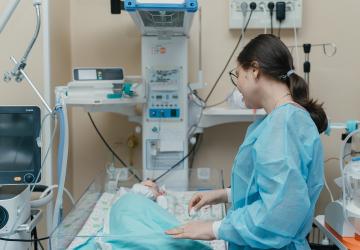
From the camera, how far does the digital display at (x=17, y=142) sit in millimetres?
1626

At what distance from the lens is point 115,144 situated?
2.68 metres

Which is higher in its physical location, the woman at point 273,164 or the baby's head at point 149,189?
the woman at point 273,164

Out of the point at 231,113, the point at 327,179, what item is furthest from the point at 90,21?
the point at 327,179

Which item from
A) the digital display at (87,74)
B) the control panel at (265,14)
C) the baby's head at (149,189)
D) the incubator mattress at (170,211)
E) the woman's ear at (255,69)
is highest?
the control panel at (265,14)

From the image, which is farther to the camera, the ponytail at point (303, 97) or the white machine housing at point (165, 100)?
the white machine housing at point (165, 100)

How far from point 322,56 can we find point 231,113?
708mm

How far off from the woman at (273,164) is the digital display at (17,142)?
0.66 metres

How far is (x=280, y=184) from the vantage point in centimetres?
118

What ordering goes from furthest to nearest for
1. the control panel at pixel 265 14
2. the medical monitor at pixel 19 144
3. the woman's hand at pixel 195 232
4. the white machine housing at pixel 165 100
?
the control panel at pixel 265 14, the white machine housing at pixel 165 100, the medical monitor at pixel 19 144, the woman's hand at pixel 195 232

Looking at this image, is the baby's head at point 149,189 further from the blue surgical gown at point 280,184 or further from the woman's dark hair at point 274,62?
the woman's dark hair at point 274,62

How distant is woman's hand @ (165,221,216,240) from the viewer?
1.30 metres

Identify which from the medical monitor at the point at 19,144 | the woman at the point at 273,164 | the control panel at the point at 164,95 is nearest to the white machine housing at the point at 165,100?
the control panel at the point at 164,95

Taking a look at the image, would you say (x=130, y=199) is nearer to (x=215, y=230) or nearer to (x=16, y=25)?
(x=215, y=230)

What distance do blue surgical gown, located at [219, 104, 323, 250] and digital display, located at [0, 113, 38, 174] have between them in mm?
823
